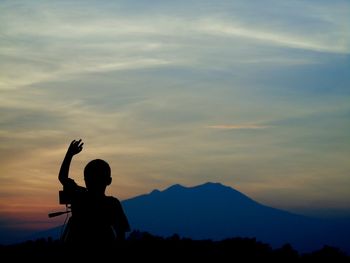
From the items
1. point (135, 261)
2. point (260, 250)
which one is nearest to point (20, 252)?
point (135, 261)

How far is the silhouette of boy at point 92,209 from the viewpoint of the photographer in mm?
7078

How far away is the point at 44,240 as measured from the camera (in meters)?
21.6

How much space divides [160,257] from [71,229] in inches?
385

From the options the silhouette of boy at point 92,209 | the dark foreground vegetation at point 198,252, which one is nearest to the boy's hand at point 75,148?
the silhouette of boy at point 92,209

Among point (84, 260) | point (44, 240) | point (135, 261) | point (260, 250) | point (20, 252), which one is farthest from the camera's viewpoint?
point (44, 240)

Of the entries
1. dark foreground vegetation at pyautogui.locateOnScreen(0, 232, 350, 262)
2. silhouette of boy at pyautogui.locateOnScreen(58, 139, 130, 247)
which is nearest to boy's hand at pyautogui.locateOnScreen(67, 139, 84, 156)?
silhouette of boy at pyautogui.locateOnScreen(58, 139, 130, 247)

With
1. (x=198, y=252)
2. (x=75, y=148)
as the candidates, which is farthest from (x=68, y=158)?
(x=198, y=252)

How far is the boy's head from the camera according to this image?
702 cm

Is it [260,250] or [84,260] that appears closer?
[84,260]

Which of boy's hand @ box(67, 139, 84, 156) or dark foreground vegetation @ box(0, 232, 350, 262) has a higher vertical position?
boy's hand @ box(67, 139, 84, 156)

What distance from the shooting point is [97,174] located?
23.2 ft

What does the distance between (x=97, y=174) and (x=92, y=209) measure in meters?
0.40

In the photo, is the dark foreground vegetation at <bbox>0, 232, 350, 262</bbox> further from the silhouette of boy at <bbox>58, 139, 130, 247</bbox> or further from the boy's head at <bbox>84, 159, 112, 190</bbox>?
the boy's head at <bbox>84, 159, 112, 190</bbox>

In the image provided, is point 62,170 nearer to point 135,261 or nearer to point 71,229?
point 71,229
